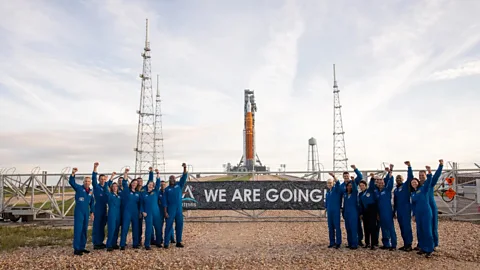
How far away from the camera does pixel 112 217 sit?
9.77m

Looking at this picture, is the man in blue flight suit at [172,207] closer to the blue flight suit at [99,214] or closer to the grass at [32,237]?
the blue flight suit at [99,214]

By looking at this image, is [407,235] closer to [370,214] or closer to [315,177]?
[370,214]

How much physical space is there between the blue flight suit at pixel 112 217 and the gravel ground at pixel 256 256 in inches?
14.6

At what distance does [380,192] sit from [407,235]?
117 centimetres

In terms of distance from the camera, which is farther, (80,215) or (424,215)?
(80,215)

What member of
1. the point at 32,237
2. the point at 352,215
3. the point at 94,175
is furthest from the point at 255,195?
the point at 32,237

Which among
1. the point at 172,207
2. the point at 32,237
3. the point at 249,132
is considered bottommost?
the point at 32,237

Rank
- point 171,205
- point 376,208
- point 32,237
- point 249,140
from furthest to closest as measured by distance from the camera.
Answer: point 249,140, point 32,237, point 171,205, point 376,208

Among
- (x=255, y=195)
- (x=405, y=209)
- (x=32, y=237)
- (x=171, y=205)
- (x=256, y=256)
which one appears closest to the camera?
(x=256, y=256)

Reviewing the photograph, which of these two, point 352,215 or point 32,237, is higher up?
point 352,215

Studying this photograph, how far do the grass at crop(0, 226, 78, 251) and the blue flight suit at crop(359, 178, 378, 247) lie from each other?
7974mm

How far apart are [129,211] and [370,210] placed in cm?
602

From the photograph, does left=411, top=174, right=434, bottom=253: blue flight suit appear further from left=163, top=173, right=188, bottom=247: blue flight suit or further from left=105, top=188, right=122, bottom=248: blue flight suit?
left=105, top=188, right=122, bottom=248: blue flight suit

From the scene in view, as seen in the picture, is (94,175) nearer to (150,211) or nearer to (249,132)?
(150,211)
